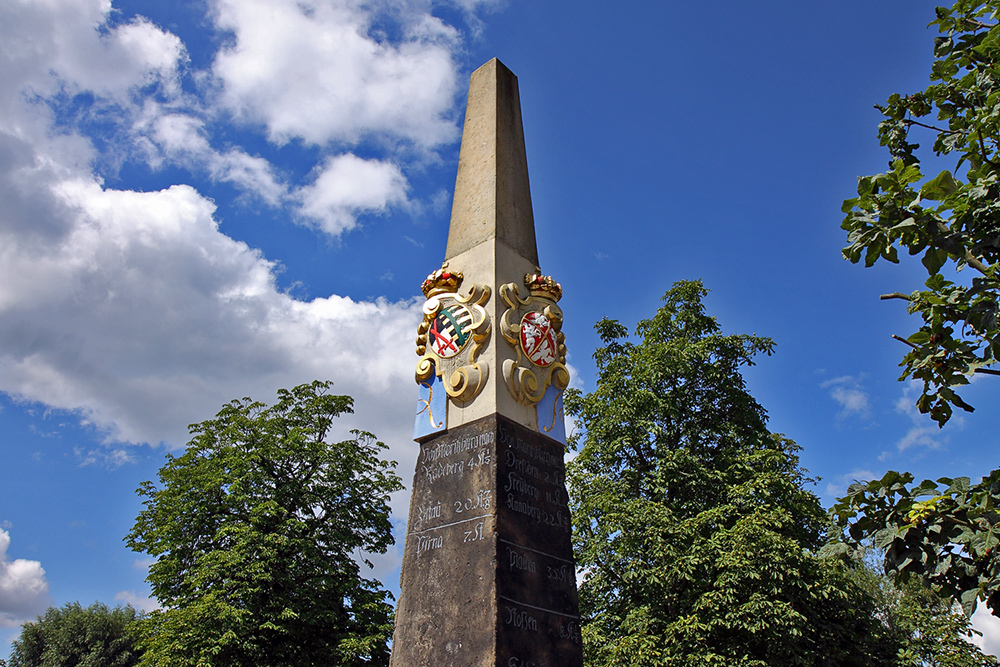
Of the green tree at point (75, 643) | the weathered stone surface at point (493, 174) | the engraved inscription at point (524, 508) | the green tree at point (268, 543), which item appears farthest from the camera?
the green tree at point (75, 643)

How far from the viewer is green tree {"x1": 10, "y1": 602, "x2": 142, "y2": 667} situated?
3005 cm

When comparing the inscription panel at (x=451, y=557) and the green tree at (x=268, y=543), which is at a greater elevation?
the green tree at (x=268, y=543)

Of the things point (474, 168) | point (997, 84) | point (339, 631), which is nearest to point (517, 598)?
point (474, 168)

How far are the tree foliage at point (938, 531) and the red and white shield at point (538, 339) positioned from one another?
8.98ft

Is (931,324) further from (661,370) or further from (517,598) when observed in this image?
(661,370)

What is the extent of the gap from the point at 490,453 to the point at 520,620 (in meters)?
1.24

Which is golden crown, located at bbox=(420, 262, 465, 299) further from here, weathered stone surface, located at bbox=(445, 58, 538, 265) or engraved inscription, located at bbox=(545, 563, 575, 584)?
engraved inscription, located at bbox=(545, 563, 575, 584)

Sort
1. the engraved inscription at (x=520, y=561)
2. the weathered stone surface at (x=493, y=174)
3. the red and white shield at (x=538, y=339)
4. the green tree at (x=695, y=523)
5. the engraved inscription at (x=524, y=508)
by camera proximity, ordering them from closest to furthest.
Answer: the engraved inscription at (x=520, y=561)
the engraved inscription at (x=524, y=508)
the red and white shield at (x=538, y=339)
the weathered stone surface at (x=493, y=174)
the green tree at (x=695, y=523)

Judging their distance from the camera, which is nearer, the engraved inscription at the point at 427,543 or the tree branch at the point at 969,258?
the tree branch at the point at 969,258

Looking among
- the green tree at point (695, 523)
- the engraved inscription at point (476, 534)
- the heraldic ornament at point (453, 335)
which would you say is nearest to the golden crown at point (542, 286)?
the heraldic ornament at point (453, 335)

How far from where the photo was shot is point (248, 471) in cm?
1831

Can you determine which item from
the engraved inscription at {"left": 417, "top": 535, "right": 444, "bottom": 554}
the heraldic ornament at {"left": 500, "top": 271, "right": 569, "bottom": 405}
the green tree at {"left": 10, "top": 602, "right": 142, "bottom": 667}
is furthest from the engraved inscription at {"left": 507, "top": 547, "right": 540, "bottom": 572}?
the green tree at {"left": 10, "top": 602, "right": 142, "bottom": 667}

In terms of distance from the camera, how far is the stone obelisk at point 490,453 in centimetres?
511

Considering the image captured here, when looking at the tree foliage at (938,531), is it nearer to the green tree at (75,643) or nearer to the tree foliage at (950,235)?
the tree foliage at (950,235)
